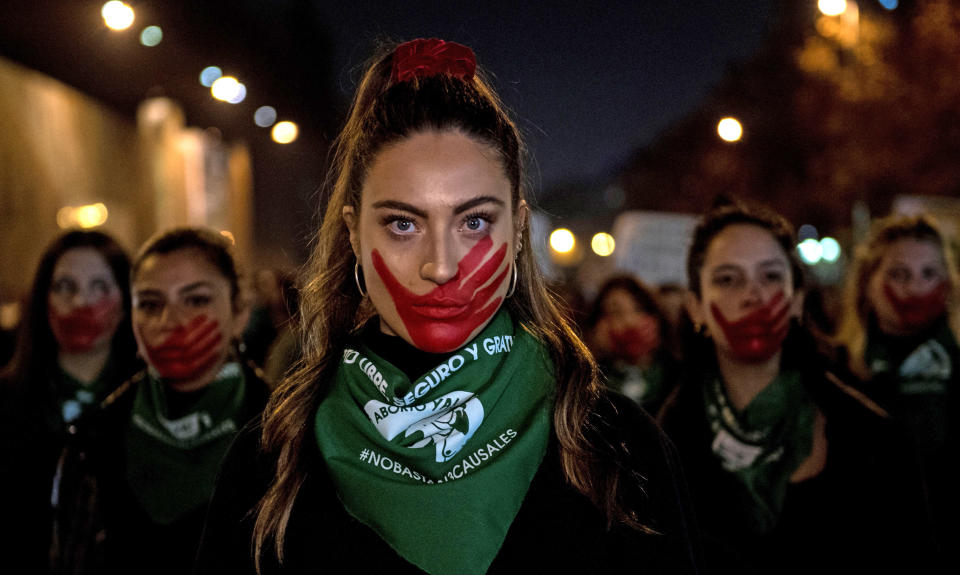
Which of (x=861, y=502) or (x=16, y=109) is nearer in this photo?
(x=861, y=502)

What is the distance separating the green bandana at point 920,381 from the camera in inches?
168

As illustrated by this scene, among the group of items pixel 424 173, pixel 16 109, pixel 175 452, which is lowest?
pixel 175 452

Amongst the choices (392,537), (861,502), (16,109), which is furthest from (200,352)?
(16,109)

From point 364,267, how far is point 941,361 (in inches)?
141

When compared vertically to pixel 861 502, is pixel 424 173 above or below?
above

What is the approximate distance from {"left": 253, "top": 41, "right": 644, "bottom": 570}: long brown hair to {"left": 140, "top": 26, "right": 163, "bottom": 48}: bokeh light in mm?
10712

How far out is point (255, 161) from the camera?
26062 millimetres

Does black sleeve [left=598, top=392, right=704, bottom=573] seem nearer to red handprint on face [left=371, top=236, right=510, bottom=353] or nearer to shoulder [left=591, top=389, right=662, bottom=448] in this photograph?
shoulder [left=591, top=389, right=662, bottom=448]

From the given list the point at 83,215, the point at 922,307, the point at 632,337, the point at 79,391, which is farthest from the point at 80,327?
the point at 83,215

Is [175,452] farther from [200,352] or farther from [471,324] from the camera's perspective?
[471,324]

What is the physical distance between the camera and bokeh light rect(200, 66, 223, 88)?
15.2m

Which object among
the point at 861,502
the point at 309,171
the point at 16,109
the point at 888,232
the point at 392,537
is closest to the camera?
the point at 392,537

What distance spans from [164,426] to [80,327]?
94 cm

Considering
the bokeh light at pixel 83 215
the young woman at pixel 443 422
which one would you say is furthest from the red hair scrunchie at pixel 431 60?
the bokeh light at pixel 83 215
